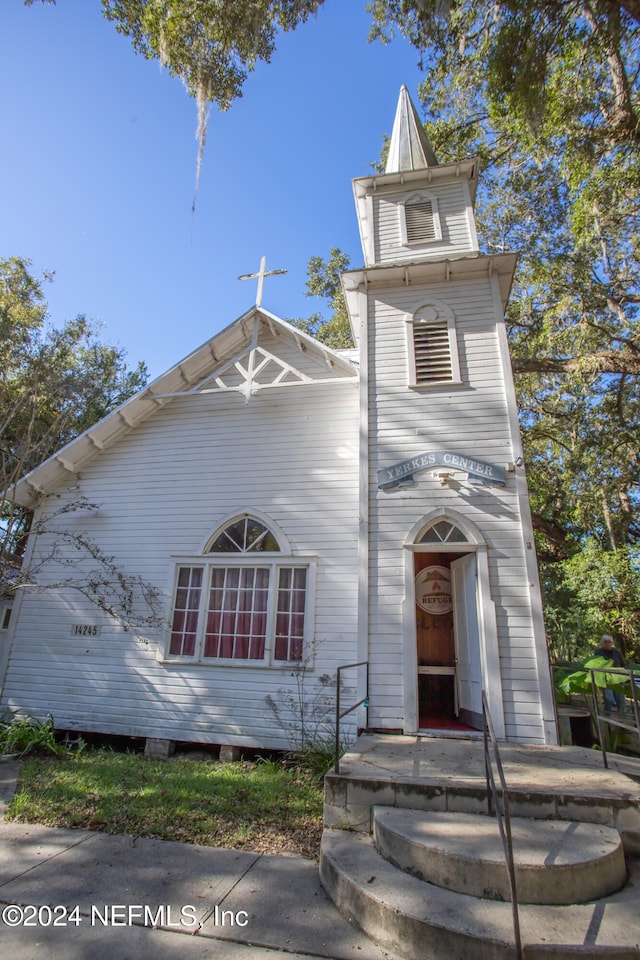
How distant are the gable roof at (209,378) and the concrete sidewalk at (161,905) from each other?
20.3 ft

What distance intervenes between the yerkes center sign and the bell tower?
2cm

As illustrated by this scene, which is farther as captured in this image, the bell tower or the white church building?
the white church building

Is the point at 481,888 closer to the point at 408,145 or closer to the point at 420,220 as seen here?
the point at 420,220

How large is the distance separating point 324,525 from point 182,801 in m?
4.09

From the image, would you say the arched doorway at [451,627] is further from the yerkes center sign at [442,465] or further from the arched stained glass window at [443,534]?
the yerkes center sign at [442,465]

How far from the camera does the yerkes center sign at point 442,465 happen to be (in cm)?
669

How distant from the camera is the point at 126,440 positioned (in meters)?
9.27

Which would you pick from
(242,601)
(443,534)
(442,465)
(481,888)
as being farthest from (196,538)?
(481,888)

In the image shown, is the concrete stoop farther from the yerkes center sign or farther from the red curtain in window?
the yerkes center sign

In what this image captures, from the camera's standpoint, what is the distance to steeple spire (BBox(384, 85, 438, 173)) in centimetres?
1022

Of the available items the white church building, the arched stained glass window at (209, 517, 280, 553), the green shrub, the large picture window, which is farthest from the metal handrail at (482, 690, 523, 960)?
the green shrub

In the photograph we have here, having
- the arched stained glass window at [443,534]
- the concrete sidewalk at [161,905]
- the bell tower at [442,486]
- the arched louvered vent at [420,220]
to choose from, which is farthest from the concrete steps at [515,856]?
the arched louvered vent at [420,220]

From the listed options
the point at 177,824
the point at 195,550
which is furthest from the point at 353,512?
the point at 177,824

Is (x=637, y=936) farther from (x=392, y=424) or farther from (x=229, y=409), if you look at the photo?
(x=229, y=409)
